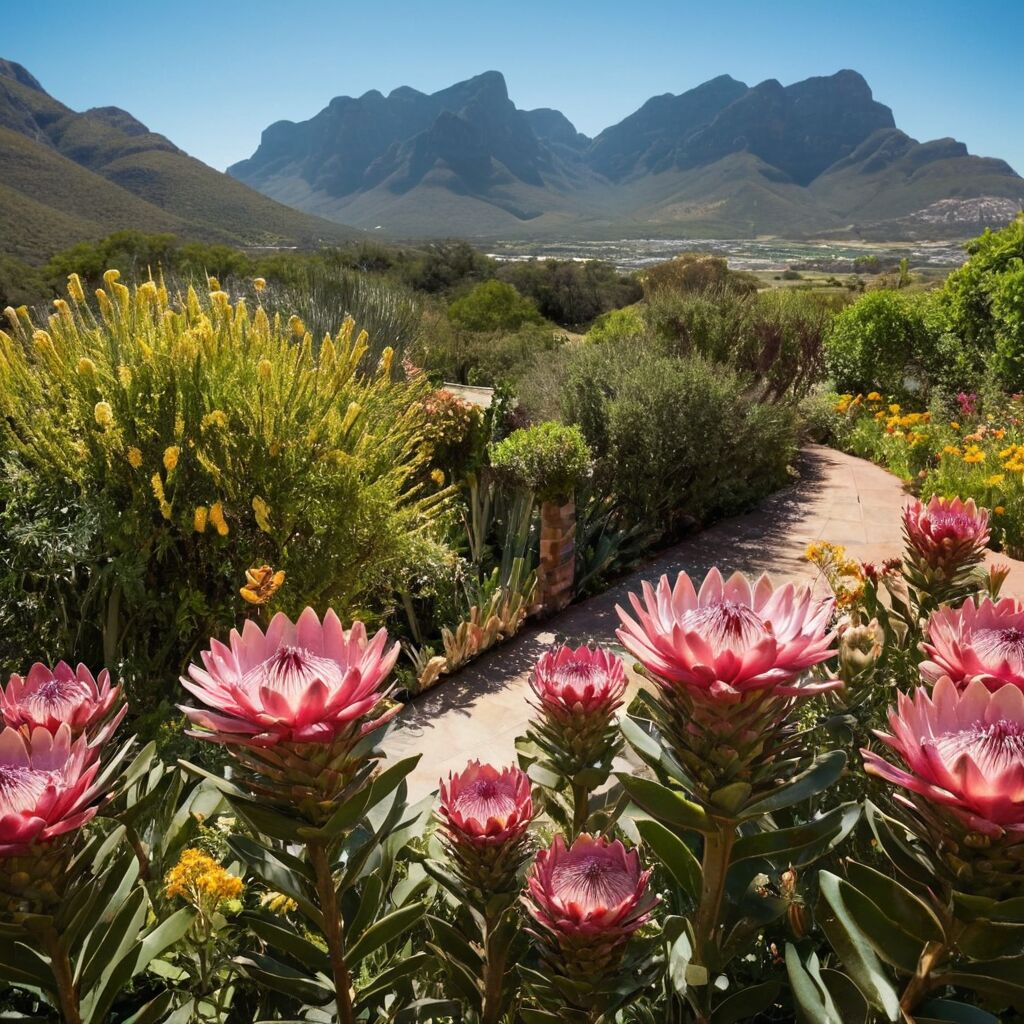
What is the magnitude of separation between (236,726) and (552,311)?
3138 centimetres

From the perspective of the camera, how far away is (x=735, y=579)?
987 mm

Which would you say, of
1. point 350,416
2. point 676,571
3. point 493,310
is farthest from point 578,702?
point 493,310

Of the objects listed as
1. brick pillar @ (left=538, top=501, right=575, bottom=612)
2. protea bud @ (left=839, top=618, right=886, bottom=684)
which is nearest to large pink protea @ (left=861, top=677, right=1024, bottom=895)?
protea bud @ (left=839, top=618, right=886, bottom=684)

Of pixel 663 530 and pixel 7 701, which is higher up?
pixel 7 701

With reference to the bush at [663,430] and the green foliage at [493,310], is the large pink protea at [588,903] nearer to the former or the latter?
the bush at [663,430]

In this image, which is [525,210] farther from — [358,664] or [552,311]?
[358,664]

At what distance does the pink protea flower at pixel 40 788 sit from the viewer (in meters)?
0.76

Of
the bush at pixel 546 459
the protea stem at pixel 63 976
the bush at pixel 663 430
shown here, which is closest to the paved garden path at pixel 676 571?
the bush at pixel 663 430

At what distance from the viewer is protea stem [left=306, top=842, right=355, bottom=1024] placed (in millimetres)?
891

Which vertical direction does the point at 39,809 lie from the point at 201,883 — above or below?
above

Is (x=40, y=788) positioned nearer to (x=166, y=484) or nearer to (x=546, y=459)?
(x=166, y=484)

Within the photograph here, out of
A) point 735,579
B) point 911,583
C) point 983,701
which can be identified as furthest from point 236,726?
point 911,583

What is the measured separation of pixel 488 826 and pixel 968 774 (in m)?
0.52

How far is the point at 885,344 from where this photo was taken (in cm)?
1159
